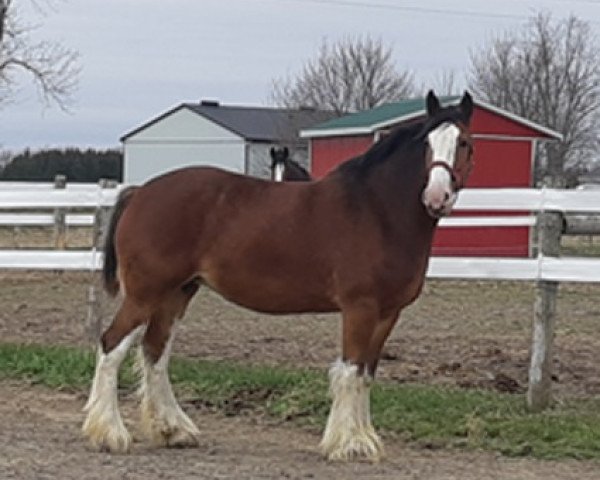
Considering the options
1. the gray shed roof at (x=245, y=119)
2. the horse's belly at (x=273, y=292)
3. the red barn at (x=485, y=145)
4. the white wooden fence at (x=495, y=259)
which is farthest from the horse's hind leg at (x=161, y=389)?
the gray shed roof at (x=245, y=119)

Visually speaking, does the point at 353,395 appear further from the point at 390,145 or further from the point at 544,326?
the point at 544,326

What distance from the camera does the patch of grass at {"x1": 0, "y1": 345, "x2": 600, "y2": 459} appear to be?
7.28m

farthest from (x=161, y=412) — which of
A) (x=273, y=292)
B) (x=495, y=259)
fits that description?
(x=495, y=259)

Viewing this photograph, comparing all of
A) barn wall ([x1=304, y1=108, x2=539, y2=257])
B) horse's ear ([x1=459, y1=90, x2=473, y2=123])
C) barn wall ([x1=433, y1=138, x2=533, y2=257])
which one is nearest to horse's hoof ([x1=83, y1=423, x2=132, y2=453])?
horse's ear ([x1=459, y1=90, x2=473, y2=123])

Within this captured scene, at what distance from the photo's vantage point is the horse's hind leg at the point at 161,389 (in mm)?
7133

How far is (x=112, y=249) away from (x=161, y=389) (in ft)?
3.11

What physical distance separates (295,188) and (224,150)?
48.2 metres

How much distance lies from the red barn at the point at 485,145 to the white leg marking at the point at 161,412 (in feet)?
55.6

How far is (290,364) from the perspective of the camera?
9.71m

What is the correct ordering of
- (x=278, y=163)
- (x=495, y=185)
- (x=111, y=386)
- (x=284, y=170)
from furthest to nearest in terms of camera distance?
(x=495, y=185)
(x=278, y=163)
(x=284, y=170)
(x=111, y=386)

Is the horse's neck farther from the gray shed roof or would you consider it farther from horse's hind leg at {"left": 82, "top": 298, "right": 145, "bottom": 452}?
the gray shed roof

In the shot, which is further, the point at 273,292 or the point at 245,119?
the point at 245,119

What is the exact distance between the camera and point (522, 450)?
709cm

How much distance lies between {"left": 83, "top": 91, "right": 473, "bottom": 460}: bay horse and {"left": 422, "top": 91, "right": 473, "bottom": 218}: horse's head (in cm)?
1
